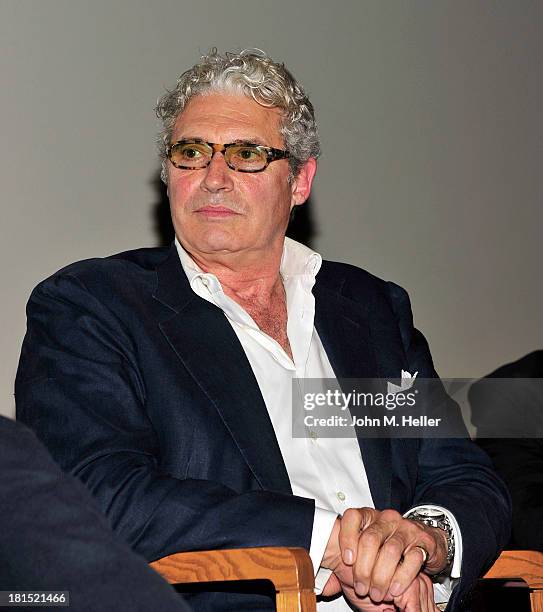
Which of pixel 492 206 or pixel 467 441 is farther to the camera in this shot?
pixel 492 206

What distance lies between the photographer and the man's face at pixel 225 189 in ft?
9.64

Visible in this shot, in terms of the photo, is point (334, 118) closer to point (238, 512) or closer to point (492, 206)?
point (492, 206)

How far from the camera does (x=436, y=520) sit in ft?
8.79

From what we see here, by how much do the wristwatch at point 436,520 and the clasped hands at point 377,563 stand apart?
0.17m

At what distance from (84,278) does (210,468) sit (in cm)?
58

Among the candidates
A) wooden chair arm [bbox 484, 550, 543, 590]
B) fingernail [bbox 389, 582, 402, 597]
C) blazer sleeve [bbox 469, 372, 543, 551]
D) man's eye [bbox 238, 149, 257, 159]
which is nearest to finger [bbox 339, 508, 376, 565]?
fingernail [bbox 389, 582, 402, 597]

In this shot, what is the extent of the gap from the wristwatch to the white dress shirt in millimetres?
14

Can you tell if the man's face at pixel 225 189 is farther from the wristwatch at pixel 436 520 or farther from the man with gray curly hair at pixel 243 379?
the wristwatch at pixel 436 520

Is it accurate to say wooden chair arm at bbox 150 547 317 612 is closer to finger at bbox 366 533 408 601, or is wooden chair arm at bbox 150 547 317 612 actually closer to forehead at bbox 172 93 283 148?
finger at bbox 366 533 408 601

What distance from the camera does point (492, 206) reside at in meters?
5.04

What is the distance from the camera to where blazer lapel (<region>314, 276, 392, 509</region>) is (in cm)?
283

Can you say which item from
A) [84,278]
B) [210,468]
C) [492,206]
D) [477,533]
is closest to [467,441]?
[477,533]

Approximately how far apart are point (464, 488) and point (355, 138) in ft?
6.69

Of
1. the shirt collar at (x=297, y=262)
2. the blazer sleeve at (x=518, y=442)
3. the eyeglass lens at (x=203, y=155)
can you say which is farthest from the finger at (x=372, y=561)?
the blazer sleeve at (x=518, y=442)
